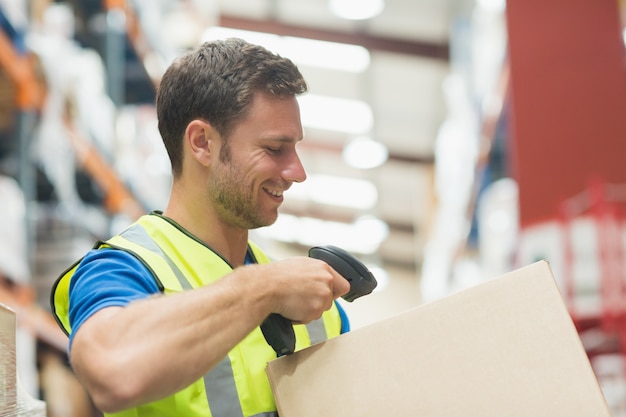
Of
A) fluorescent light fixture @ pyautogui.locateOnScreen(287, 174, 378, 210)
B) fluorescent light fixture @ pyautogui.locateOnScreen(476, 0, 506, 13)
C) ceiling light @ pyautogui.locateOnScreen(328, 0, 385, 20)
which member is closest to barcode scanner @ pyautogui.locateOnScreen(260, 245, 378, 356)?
fluorescent light fixture @ pyautogui.locateOnScreen(476, 0, 506, 13)

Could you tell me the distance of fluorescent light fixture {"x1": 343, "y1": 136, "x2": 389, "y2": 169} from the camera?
51.0 ft

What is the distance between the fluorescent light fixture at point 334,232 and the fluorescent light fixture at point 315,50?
240 inches

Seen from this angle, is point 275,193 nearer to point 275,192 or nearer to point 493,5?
point 275,192

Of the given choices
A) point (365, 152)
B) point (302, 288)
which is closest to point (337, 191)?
point (365, 152)

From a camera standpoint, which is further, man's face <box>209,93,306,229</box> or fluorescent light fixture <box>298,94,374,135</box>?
fluorescent light fixture <box>298,94,374,135</box>

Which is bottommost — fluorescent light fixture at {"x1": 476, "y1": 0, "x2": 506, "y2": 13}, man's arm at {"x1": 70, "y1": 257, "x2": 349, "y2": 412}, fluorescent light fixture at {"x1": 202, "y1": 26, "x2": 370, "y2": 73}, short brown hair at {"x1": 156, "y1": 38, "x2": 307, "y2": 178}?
man's arm at {"x1": 70, "y1": 257, "x2": 349, "y2": 412}

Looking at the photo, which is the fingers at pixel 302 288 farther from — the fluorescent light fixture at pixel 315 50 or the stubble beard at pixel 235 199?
the fluorescent light fixture at pixel 315 50

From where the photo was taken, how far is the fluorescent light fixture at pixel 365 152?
1555 cm

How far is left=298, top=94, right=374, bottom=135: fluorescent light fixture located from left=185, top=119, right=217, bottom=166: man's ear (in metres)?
12.9

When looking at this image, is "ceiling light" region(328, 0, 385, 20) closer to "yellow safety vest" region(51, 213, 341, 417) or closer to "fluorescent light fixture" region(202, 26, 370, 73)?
"fluorescent light fixture" region(202, 26, 370, 73)

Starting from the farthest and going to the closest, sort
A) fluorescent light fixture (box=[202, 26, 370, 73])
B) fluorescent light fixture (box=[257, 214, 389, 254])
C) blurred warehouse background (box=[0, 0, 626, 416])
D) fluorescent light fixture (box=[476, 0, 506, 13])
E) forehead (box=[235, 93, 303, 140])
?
1. fluorescent light fixture (box=[257, 214, 389, 254])
2. fluorescent light fixture (box=[202, 26, 370, 73])
3. fluorescent light fixture (box=[476, 0, 506, 13])
4. blurred warehouse background (box=[0, 0, 626, 416])
5. forehead (box=[235, 93, 303, 140])

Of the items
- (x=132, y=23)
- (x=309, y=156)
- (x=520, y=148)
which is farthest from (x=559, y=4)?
(x=309, y=156)

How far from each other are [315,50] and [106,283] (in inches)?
480

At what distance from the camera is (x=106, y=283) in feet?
4.45
